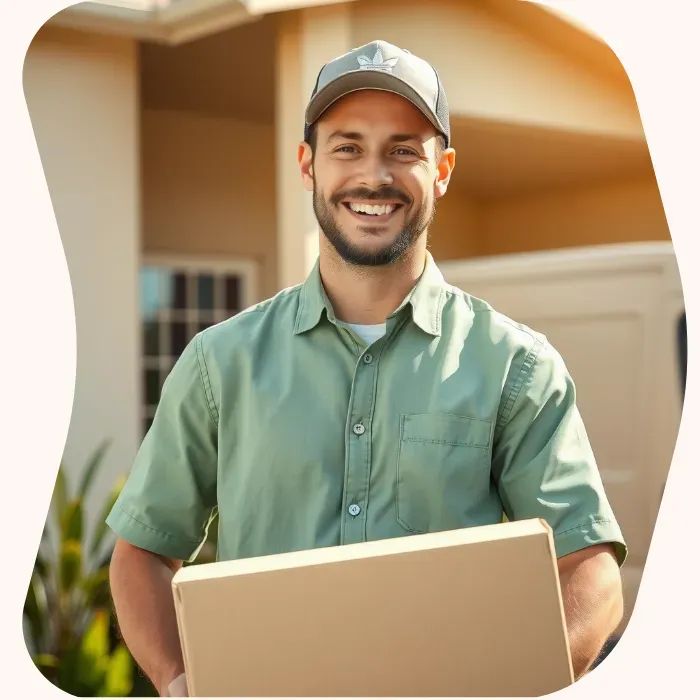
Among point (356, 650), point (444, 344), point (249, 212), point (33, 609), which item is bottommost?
point (33, 609)

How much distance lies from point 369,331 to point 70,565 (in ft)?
9.28

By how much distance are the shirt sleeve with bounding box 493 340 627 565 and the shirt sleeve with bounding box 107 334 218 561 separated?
0.52 m

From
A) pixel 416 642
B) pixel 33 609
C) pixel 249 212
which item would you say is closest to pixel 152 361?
pixel 249 212

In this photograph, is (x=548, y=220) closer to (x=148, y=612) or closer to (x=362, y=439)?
(x=362, y=439)

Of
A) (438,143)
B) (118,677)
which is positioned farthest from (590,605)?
(118,677)

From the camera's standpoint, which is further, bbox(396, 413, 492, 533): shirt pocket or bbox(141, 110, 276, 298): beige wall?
bbox(141, 110, 276, 298): beige wall

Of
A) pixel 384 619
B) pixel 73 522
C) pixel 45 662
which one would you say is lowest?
pixel 45 662

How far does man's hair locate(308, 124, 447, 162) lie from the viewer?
1.86 m

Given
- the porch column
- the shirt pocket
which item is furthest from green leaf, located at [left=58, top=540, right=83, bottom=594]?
the shirt pocket

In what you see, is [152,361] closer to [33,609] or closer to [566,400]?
[33,609]

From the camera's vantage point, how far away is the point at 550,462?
175cm

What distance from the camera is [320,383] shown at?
1856 mm

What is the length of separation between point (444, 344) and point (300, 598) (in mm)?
624

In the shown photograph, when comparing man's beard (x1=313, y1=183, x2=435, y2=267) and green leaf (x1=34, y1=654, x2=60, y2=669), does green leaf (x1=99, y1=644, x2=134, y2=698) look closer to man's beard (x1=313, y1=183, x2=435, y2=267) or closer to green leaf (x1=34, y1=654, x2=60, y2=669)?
green leaf (x1=34, y1=654, x2=60, y2=669)
